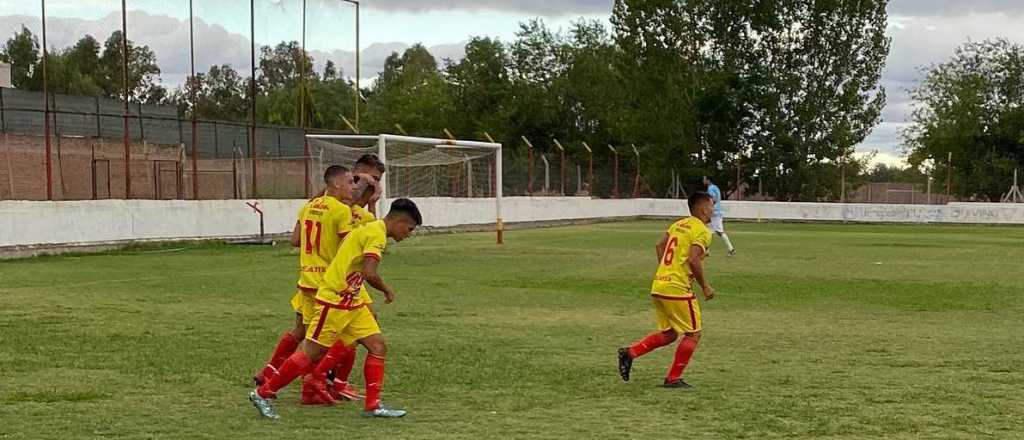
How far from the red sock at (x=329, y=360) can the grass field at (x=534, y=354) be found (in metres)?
0.27

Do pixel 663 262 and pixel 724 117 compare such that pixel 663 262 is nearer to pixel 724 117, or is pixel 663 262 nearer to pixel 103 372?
pixel 103 372

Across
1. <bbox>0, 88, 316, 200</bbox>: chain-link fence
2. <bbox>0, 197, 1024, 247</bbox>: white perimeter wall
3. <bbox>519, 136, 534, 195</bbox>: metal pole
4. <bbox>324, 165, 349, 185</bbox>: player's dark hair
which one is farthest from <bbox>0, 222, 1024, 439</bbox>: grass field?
<bbox>519, 136, 534, 195</bbox>: metal pole

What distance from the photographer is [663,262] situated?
944 centimetres

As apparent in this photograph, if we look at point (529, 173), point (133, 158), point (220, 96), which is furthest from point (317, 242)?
point (220, 96)

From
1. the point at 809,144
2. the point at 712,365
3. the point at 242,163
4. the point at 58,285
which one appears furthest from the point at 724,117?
the point at 712,365

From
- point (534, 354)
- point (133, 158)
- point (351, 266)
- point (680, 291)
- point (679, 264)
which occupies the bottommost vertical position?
point (534, 354)

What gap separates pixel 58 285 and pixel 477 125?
64308mm

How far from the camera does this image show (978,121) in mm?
70500

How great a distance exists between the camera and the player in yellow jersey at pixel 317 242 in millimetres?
8547

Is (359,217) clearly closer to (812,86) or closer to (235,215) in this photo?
(235,215)

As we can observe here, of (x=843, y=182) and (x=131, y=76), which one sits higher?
(x=131, y=76)

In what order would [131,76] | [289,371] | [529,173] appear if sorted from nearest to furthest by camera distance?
[289,371] → [529,173] → [131,76]

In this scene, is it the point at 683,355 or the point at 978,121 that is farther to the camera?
the point at 978,121

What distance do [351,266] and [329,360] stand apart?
3.02 ft
